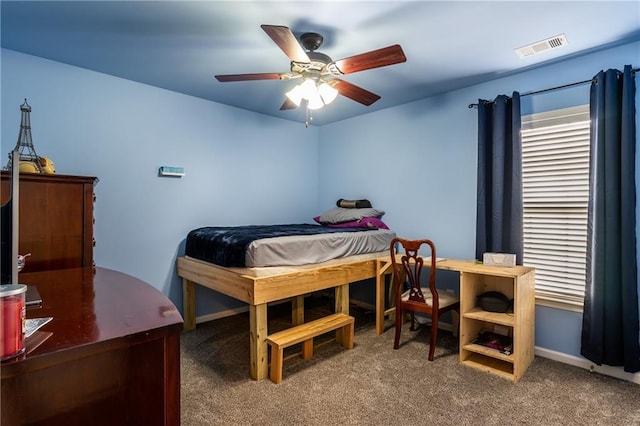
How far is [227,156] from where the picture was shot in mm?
3828

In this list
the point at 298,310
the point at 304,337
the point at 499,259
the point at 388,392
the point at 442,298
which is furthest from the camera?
the point at 298,310

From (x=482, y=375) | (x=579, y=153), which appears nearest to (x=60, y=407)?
(x=482, y=375)

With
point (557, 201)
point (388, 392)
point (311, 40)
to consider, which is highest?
point (311, 40)

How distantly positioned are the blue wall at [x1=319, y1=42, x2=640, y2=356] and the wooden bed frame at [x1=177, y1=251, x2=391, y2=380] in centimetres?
69

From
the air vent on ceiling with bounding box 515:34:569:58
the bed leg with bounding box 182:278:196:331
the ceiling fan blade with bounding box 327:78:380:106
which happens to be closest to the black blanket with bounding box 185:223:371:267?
the bed leg with bounding box 182:278:196:331

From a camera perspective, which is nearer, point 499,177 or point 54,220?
point 54,220

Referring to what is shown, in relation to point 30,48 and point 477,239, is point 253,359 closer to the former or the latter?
point 477,239

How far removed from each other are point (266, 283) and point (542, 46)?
8.77 ft

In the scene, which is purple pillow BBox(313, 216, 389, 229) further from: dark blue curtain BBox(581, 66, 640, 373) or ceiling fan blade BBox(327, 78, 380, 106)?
dark blue curtain BBox(581, 66, 640, 373)

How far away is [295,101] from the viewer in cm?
252

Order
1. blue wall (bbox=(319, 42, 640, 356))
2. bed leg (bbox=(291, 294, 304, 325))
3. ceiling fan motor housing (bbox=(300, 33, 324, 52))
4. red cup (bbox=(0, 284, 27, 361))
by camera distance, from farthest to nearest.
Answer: bed leg (bbox=(291, 294, 304, 325)), blue wall (bbox=(319, 42, 640, 356)), ceiling fan motor housing (bbox=(300, 33, 324, 52)), red cup (bbox=(0, 284, 27, 361))

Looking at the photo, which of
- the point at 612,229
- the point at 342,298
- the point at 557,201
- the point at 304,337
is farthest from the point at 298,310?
the point at 612,229

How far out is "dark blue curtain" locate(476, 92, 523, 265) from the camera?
2805 mm

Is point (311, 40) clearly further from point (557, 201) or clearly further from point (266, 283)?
point (557, 201)
